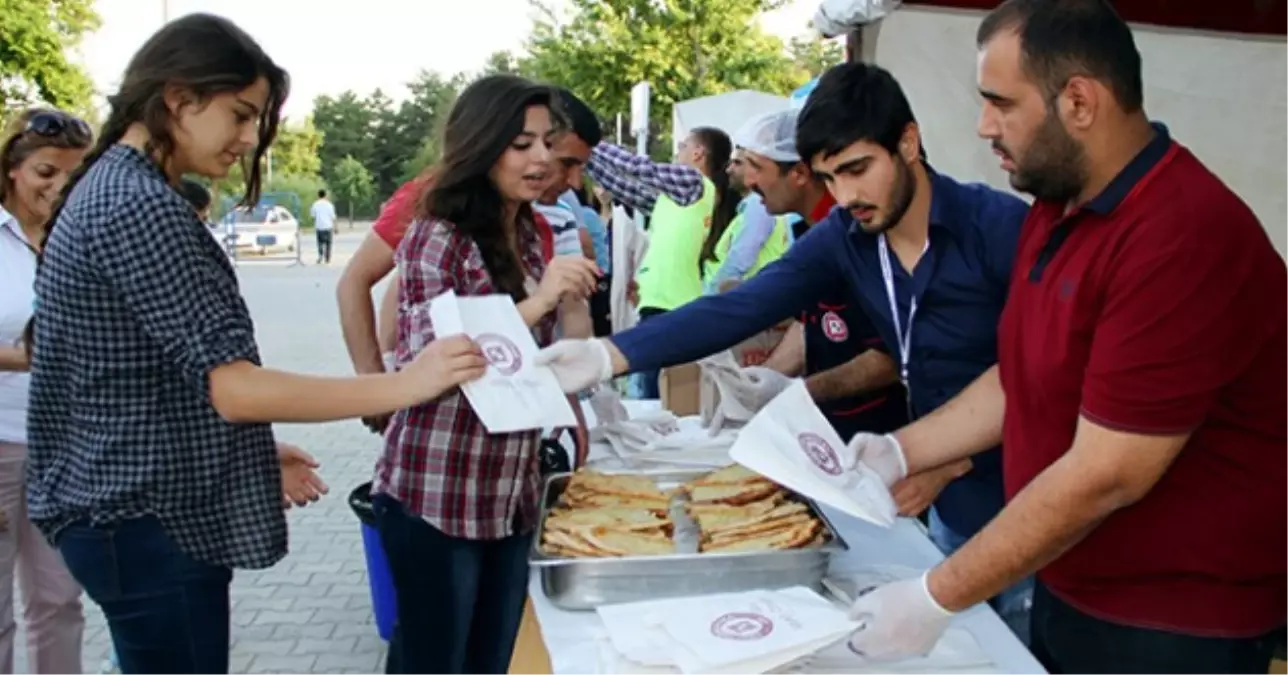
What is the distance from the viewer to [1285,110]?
2855mm

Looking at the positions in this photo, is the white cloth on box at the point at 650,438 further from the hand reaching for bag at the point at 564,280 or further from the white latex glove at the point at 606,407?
the hand reaching for bag at the point at 564,280

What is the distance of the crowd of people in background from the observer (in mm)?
1367

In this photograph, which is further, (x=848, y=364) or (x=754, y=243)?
(x=754, y=243)

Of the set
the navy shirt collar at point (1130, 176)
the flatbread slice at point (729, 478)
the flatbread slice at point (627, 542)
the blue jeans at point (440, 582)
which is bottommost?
the blue jeans at point (440, 582)

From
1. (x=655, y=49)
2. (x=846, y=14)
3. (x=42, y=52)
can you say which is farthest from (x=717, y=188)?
(x=42, y=52)

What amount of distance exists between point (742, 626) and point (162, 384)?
3.29ft

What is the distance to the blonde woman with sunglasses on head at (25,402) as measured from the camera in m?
2.82

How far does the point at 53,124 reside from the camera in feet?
9.56

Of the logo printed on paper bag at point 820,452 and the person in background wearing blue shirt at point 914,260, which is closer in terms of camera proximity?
the logo printed on paper bag at point 820,452

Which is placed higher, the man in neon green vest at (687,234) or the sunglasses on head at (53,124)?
the sunglasses on head at (53,124)

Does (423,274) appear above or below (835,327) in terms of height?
above

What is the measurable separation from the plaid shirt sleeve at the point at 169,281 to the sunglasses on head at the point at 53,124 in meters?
1.60

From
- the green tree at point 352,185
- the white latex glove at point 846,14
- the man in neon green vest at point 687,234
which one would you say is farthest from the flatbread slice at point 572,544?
the green tree at point 352,185

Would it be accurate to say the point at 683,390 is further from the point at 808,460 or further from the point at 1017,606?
the point at 808,460
